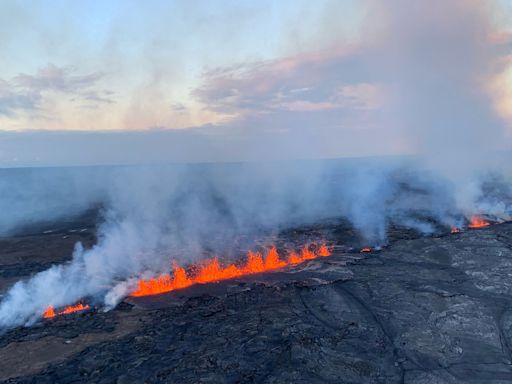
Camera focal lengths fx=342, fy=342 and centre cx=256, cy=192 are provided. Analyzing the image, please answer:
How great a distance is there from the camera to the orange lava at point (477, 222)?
99.6 feet

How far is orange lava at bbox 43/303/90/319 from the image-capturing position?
51.4 ft

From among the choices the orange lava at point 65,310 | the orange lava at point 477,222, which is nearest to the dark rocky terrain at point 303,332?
the orange lava at point 65,310

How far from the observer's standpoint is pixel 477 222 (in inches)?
1236

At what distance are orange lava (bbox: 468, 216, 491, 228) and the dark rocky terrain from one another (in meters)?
11.0

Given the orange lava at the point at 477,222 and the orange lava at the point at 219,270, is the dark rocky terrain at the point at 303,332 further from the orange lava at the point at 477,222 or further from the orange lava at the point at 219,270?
the orange lava at the point at 477,222

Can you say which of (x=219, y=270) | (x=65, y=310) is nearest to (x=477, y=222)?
(x=219, y=270)

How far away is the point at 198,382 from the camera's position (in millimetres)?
10398

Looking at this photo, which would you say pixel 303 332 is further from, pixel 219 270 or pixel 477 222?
pixel 477 222

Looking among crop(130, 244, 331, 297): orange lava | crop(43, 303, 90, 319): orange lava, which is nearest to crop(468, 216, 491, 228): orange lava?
crop(130, 244, 331, 297): orange lava

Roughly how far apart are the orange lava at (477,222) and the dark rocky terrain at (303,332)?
11002 millimetres

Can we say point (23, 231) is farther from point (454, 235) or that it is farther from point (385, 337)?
point (454, 235)

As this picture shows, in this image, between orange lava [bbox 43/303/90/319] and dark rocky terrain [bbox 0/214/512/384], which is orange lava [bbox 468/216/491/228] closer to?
dark rocky terrain [bbox 0/214/512/384]

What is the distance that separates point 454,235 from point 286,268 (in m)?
13.4

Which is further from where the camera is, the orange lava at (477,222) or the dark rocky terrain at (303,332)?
the orange lava at (477,222)
